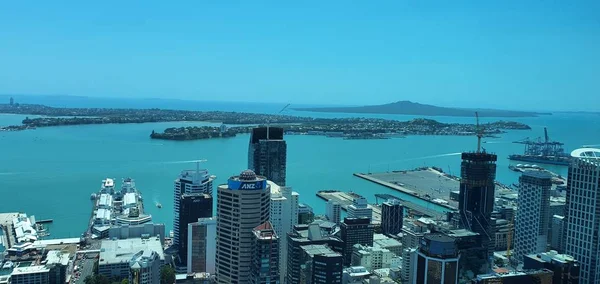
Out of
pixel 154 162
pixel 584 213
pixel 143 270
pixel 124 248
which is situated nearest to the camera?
pixel 143 270

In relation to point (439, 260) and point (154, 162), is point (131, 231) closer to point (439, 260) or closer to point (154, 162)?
point (439, 260)

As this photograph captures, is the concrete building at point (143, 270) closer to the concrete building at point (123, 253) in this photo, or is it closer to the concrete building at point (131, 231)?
the concrete building at point (123, 253)

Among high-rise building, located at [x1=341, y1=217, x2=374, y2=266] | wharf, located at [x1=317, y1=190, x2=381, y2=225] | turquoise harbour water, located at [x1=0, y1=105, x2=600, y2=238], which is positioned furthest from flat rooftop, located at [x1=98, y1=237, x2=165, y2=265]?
wharf, located at [x1=317, y1=190, x2=381, y2=225]

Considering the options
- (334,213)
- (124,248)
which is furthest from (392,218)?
(124,248)

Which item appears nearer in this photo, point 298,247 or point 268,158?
point 298,247

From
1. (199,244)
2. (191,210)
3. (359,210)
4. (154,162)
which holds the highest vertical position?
(191,210)

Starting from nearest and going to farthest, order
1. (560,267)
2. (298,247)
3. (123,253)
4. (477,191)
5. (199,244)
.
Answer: (560,267) < (298,247) < (199,244) < (123,253) < (477,191)
